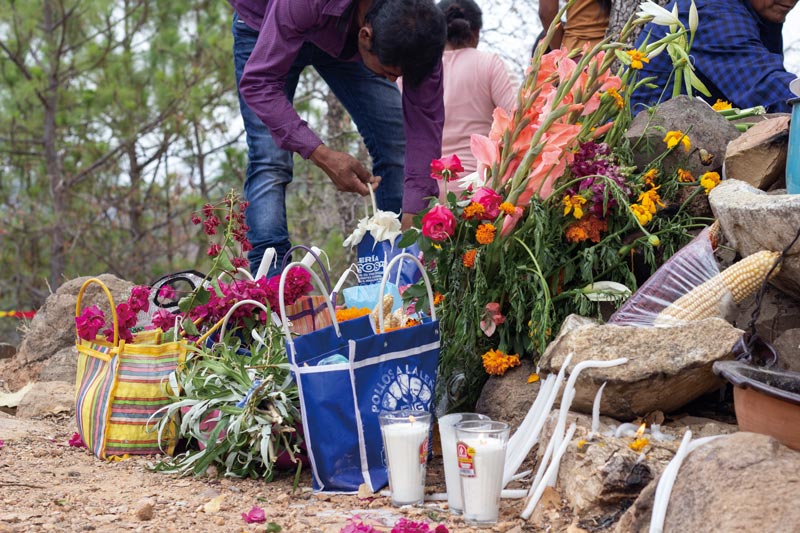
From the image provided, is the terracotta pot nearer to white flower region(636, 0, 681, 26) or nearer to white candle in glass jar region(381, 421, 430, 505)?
white candle in glass jar region(381, 421, 430, 505)

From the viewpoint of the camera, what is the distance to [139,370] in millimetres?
2748

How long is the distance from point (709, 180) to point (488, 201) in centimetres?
72

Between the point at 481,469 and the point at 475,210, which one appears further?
the point at 475,210

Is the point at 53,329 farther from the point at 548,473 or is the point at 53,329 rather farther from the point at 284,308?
the point at 548,473

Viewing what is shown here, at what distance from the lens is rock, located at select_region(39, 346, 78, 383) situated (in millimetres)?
4012

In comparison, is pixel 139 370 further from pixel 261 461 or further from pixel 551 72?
pixel 551 72

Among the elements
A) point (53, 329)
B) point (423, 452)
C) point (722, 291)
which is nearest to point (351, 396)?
point (423, 452)

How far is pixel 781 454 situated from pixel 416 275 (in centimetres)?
178

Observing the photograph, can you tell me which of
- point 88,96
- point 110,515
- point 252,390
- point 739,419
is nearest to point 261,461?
point 252,390

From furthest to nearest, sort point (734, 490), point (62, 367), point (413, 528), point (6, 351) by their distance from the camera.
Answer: point (6, 351) < point (62, 367) < point (413, 528) < point (734, 490)

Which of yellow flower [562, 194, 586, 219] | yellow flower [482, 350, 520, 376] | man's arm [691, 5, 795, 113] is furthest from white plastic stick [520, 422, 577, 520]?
man's arm [691, 5, 795, 113]

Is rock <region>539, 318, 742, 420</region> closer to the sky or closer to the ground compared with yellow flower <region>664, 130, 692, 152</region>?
closer to the ground

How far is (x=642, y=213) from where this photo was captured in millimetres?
2553

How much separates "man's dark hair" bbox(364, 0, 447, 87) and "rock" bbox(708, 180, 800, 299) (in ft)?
3.75
